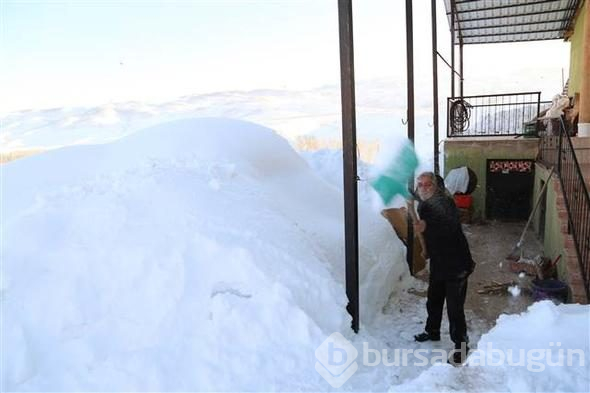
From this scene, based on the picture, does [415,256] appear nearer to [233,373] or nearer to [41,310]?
[233,373]

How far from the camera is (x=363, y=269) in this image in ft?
16.6

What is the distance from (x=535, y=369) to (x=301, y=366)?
4.88 ft

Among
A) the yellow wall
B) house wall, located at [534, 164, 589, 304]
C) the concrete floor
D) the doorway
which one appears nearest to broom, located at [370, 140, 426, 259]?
the concrete floor

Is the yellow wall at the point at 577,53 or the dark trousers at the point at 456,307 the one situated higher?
the yellow wall at the point at 577,53

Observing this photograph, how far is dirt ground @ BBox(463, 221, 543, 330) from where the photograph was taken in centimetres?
514

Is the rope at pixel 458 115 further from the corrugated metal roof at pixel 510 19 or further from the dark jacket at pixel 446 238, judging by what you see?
the dark jacket at pixel 446 238

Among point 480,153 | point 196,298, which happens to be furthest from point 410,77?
point 480,153

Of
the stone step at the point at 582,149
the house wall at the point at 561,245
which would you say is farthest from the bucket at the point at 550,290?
the stone step at the point at 582,149

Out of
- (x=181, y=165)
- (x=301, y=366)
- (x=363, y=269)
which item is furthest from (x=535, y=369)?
(x=181, y=165)

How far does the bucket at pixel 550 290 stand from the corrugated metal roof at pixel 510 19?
857 centimetres

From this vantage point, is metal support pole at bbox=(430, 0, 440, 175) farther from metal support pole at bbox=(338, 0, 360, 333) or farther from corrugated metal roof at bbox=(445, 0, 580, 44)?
corrugated metal roof at bbox=(445, 0, 580, 44)

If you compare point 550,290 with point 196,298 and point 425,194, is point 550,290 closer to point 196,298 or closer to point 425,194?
point 425,194

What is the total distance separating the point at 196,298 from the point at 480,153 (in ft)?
28.0

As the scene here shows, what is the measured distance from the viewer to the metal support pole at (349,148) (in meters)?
3.72
